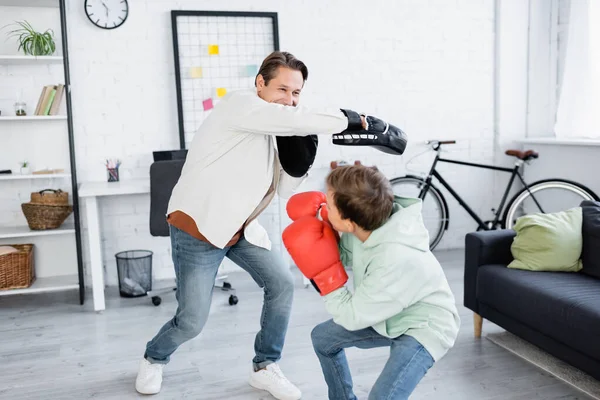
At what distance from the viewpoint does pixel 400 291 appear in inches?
66.6

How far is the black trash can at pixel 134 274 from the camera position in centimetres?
394

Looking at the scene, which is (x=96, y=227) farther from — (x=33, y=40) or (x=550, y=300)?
(x=550, y=300)

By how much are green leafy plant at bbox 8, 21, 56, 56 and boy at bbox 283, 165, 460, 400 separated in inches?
107

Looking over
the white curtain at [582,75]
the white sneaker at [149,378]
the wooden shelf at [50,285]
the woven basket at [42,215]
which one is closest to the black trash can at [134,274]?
the wooden shelf at [50,285]

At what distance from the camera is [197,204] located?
2139 mm

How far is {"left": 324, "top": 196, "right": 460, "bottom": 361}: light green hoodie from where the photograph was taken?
5.56 ft

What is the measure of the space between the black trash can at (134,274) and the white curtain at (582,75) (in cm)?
329

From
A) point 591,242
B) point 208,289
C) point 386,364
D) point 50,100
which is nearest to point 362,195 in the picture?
point 386,364

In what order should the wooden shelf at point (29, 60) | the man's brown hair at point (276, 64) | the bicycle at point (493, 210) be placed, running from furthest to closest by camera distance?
the bicycle at point (493, 210), the wooden shelf at point (29, 60), the man's brown hair at point (276, 64)

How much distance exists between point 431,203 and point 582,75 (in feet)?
4.83

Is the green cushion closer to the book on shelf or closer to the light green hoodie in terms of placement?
the light green hoodie

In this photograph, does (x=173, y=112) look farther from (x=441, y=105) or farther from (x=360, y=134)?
(x=360, y=134)

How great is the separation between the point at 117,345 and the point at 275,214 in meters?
1.72

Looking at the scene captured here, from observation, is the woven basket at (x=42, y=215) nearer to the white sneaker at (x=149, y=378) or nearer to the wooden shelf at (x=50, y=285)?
the wooden shelf at (x=50, y=285)
